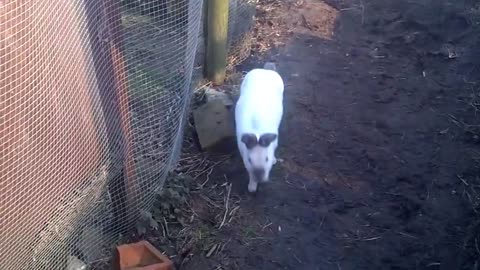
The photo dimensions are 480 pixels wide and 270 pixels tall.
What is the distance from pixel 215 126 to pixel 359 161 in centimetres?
119

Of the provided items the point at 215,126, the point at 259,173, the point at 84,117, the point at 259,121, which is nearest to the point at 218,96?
the point at 215,126

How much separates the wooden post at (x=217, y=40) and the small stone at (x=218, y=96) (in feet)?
0.79

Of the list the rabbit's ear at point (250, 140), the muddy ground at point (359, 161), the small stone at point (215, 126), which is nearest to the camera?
the muddy ground at point (359, 161)

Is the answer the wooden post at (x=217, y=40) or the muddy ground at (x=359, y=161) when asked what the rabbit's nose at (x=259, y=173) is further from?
the wooden post at (x=217, y=40)

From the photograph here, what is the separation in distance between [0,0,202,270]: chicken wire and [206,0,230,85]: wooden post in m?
1.00

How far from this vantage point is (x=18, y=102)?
11.8 ft

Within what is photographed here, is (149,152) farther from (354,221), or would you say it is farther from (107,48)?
(354,221)

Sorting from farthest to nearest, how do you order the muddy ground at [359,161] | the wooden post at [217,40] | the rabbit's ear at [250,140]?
the wooden post at [217,40] < the rabbit's ear at [250,140] < the muddy ground at [359,161]

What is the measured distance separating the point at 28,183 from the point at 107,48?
0.94 metres

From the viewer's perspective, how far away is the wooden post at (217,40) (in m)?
6.41

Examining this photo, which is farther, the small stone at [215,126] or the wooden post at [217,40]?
the wooden post at [217,40]

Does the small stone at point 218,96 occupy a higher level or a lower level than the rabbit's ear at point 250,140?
lower

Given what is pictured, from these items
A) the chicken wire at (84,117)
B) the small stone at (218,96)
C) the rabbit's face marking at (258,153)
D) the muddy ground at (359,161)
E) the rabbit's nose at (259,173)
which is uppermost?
the chicken wire at (84,117)

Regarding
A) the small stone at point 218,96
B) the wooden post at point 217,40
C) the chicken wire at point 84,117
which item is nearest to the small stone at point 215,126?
the small stone at point 218,96
